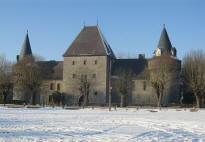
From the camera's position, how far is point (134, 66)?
6650cm

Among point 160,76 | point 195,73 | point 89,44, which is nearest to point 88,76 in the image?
point 89,44

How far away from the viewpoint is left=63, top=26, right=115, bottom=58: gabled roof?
6294 centimetres

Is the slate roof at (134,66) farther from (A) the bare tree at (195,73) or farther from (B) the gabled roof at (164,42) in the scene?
(A) the bare tree at (195,73)

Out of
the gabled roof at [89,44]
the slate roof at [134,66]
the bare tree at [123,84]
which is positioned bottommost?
the bare tree at [123,84]

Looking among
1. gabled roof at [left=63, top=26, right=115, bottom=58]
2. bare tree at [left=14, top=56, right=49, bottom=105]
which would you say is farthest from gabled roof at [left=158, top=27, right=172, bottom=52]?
bare tree at [left=14, top=56, right=49, bottom=105]

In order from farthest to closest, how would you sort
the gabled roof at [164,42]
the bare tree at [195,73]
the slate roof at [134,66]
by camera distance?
the slate roof at [134,66]
the gabled roof at [164,42]
the bare tree at [195,73]

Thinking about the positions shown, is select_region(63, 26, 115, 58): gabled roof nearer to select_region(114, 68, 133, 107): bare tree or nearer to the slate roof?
the slate roof

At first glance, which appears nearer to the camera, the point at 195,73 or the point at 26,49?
the point at 195,73

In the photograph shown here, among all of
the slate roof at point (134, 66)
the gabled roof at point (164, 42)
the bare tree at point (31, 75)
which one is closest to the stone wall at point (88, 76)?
the slate roof at point (134, 66)

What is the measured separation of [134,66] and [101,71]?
26.8ft

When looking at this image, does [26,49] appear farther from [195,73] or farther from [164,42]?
[195,73]

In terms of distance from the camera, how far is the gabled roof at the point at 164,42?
206 ft

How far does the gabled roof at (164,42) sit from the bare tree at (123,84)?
837cm

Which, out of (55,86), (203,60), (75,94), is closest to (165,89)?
(203,60)
